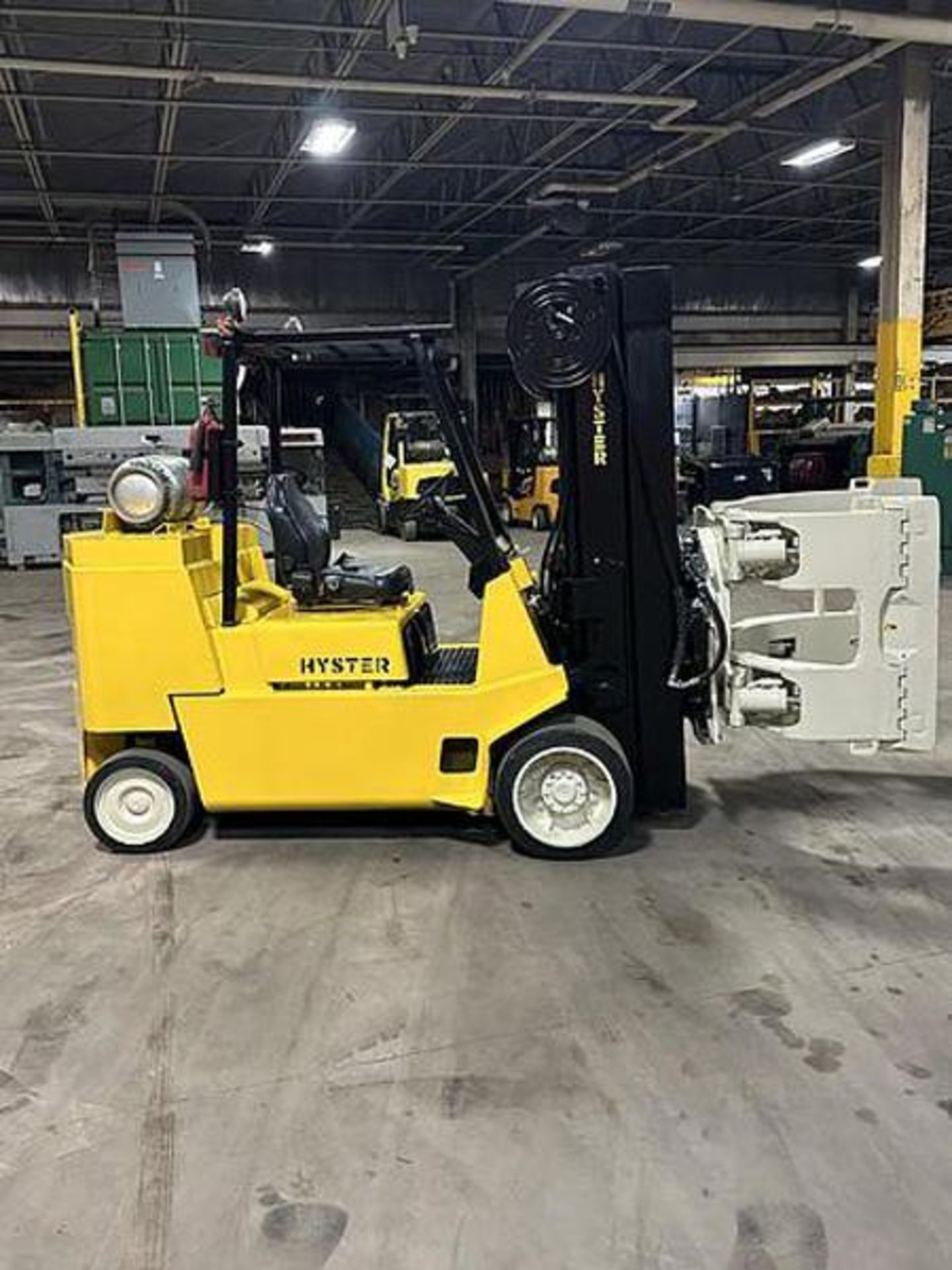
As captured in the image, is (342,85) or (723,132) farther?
(723,132)

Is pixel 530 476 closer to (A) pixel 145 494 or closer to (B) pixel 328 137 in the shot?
(B) pixel 328 137

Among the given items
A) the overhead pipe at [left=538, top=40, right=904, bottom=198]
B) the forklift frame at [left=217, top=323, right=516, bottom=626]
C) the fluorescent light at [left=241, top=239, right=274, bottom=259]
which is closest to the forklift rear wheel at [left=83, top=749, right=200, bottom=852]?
the forklift frame at [left=217, top=323, right=516, bottom=626]

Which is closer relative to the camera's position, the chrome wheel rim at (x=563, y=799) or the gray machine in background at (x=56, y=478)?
the chrome wheel rim at (x=563, y=799)

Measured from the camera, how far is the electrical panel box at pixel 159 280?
13.6 m

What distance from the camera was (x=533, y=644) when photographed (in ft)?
13.1

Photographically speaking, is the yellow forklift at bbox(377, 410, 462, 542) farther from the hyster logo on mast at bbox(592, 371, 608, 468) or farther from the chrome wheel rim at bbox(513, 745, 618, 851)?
the chrome wheel rim at bbox(513, 745, 618, 851)

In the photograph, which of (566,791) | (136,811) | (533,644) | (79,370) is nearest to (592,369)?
(533,644)

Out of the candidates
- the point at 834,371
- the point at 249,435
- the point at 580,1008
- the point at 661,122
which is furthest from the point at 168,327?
the point at 834,371

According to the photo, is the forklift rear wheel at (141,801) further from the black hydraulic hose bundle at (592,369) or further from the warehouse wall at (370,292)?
the warehouse wall at (370,292)

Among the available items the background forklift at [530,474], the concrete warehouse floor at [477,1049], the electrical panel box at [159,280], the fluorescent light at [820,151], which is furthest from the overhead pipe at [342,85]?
the concrete warehouse floor at [477,1049]

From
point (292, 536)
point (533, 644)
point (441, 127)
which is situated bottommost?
point (533, 644)

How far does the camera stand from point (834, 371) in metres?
24.6

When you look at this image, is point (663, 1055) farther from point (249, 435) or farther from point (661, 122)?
point (661, 122)

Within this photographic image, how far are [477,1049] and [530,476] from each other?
17606 mm
